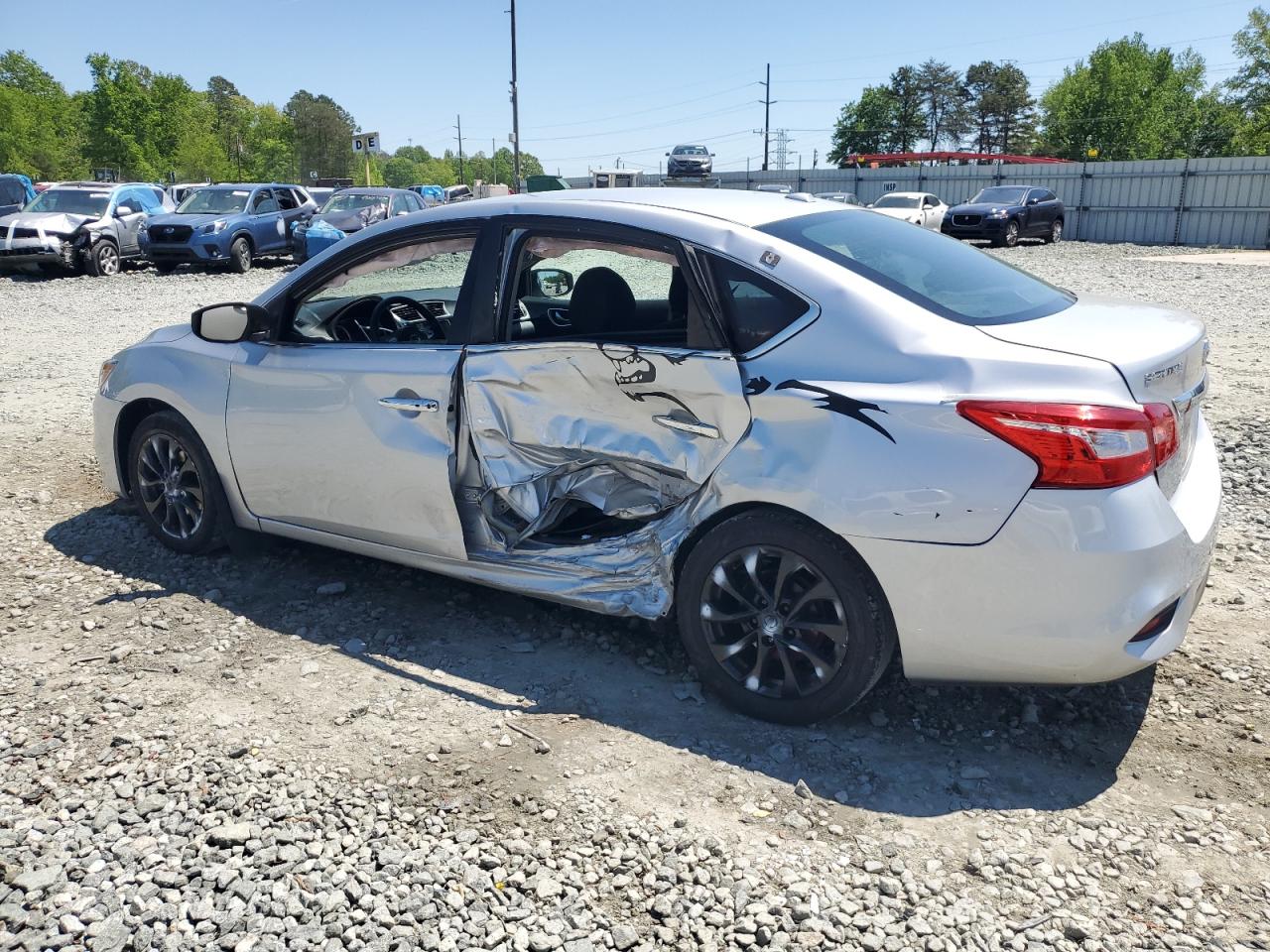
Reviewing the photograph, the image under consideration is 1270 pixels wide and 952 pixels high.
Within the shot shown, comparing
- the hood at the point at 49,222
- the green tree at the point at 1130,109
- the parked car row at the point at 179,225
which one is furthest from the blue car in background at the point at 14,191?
the green tree at the point at 1130,109

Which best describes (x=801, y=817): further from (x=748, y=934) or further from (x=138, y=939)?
(x=138, y=939)

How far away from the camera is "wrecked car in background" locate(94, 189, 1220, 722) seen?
9.44ft

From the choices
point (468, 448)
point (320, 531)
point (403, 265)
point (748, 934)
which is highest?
point (403, 265)

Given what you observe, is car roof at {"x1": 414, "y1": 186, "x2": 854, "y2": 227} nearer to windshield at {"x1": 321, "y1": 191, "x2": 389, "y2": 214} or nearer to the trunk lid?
the trunk lid

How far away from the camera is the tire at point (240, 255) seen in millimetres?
21087

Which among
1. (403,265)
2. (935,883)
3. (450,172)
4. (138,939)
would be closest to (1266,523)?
(935,883)

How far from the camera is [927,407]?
2934mm

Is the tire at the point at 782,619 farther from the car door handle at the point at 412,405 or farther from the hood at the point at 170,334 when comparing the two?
the hood at the point at 170,334

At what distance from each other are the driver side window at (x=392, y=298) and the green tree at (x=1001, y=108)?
10836 centimetres

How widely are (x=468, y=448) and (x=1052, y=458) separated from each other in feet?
6.88

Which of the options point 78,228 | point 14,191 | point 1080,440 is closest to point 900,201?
point 78,228

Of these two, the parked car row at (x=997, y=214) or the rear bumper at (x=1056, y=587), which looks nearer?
the rear bumper at (x=1056, y=587)

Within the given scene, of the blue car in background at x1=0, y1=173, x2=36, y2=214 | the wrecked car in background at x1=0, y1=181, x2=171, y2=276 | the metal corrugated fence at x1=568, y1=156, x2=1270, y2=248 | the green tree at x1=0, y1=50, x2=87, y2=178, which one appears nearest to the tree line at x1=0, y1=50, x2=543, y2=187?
the green tree at x1=0, y1=50, x2=87, y2=178

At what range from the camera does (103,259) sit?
21.1 m
